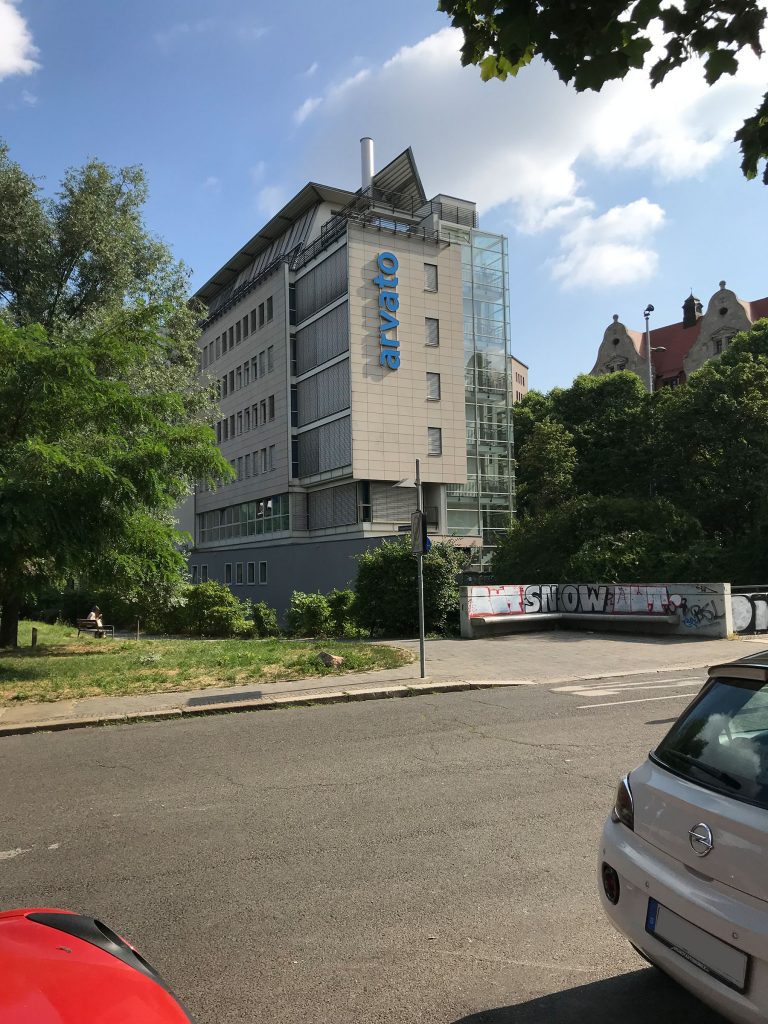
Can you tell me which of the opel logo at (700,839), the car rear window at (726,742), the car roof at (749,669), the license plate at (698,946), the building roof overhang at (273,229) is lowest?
the license plate at (698,946)

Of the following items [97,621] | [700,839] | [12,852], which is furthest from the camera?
[97,621]

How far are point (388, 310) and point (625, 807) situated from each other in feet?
137

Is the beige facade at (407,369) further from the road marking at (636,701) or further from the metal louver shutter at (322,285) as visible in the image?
the road marking at (636,701)

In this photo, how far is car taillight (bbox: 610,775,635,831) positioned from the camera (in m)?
3.28

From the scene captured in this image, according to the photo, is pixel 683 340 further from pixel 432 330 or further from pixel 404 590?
pixel 404 590

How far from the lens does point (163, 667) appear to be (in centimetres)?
1409

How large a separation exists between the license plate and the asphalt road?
18.2 inches

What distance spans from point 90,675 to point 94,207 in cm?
1597

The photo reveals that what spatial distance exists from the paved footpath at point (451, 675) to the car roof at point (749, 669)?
8.20 metres

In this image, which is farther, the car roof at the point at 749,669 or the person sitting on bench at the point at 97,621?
the person sitting on bench at the point at 97,621

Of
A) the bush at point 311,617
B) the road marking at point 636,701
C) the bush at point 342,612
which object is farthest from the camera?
the bush at point 311,617

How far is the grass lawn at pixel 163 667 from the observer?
11914 millimetres

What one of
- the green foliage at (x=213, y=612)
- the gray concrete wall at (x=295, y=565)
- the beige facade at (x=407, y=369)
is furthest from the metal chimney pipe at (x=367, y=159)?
the green foliage at (x=213, y=612)

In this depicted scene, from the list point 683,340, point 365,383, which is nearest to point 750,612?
point 365,383
